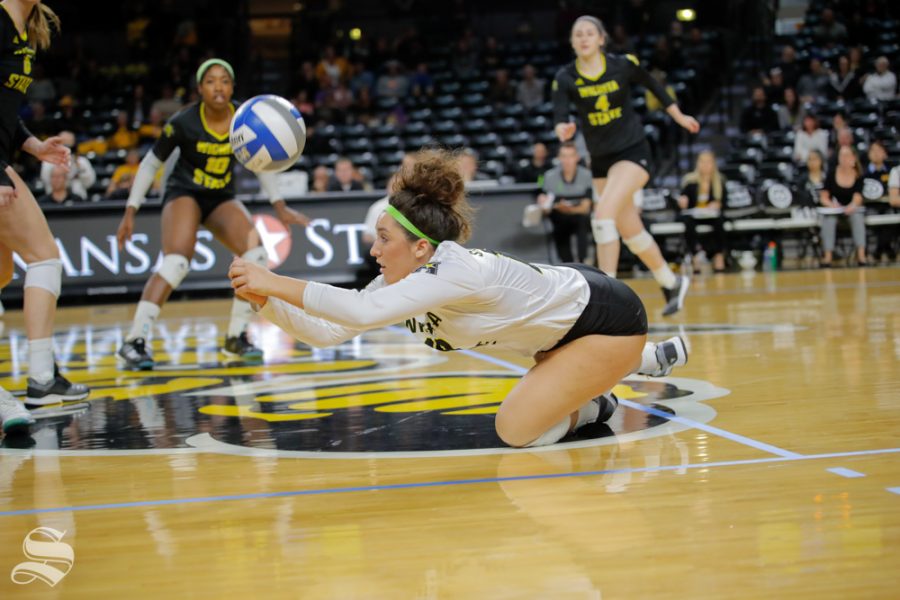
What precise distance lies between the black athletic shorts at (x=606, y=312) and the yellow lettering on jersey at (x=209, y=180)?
12.0 ft

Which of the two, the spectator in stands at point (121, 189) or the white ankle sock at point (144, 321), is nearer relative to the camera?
the white ankle sock at point (144, 321)

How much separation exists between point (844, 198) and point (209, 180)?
10.1 m

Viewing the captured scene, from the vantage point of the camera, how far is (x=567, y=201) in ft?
44.3

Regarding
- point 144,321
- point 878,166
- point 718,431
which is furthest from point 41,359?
point 878,166

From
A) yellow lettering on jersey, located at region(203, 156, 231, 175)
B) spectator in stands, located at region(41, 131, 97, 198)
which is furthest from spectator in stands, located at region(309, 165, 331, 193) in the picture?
yellow lettering on jersey, located at region(203, 156, 231, 175)

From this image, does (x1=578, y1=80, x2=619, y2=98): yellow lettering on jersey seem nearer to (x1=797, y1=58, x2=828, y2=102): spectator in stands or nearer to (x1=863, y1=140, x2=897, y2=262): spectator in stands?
(x1=863, y1=140, x2=897, y2=262): spectator in stands

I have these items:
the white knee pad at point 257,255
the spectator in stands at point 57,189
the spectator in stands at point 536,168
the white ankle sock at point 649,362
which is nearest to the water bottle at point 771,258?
the spectator in stands at point 536,168

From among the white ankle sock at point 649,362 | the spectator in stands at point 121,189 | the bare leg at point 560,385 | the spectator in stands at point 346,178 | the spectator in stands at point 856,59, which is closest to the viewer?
the bare leg at point 560,385

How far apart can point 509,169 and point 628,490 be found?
1354cm

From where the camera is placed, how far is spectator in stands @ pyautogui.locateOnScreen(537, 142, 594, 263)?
13.4 m

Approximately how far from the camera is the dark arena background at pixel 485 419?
→ 247 centimetres

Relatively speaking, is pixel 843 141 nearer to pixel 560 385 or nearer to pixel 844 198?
pixel 844 198

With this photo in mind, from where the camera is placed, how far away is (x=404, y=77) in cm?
2047

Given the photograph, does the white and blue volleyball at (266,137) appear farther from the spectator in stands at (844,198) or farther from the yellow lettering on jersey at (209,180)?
the spectator in stands at (844,198)
